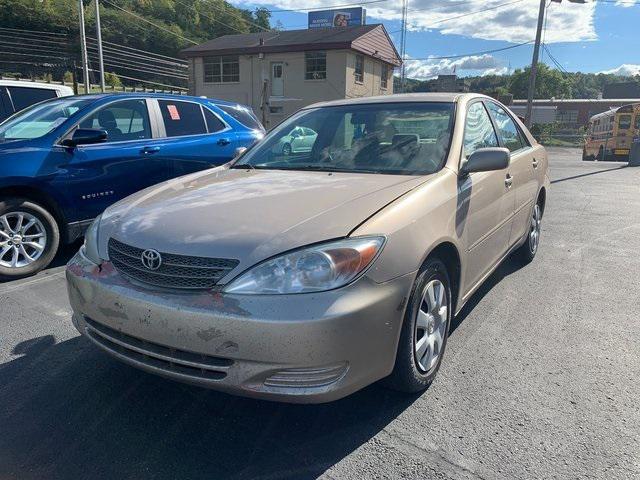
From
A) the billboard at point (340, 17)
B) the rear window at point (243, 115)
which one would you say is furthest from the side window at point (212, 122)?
the billboard at point (340, 17)

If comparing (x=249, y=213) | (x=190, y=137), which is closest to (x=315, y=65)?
(x=190, y=137)

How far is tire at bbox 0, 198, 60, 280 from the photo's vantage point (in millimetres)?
4660

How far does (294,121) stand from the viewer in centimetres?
420

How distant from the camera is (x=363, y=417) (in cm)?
262

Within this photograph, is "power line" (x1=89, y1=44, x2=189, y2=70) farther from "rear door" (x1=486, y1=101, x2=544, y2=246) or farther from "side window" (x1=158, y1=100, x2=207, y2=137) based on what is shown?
"rear door" (x1=486, y1=101, x2=544, y2=246)

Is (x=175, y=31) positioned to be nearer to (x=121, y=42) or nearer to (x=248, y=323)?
(x=121, y=42)

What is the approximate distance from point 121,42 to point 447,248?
72.7 metres

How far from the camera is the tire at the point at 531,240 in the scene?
514 centimetres

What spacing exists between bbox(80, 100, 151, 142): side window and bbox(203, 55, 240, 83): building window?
2863 centimetres

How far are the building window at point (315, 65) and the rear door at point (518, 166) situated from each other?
27.6 meters

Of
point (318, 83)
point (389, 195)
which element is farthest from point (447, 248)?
point (318, 83)

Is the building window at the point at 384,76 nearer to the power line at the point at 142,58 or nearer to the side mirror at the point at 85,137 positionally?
the power line at the point at 142,58

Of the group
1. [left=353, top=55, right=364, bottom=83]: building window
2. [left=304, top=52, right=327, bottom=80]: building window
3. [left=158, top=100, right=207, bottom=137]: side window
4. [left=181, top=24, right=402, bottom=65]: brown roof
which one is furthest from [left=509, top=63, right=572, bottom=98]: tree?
[left=158, top=100, right=207, bottom=137]: side window

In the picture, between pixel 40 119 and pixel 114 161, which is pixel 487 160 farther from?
pixel 40 119
